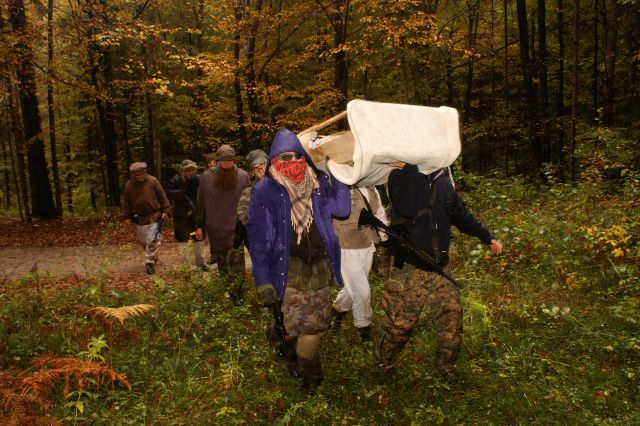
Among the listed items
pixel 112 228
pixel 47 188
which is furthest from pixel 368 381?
pixel 47 188

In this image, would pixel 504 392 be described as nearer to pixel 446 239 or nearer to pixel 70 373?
pixel 446 239

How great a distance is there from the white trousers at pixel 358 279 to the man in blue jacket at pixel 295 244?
39.1 inches

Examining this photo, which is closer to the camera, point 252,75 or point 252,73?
point 252,73

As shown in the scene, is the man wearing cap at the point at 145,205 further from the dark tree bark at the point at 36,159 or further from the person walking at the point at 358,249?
the dark tree bark at the point at 36,159

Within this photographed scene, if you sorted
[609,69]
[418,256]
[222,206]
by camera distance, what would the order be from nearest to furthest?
[418,256] → [222,206] → [609,69]

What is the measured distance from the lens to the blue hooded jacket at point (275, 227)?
4.31m

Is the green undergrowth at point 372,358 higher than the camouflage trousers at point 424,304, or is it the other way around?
the camouflage trousers at point 424,304

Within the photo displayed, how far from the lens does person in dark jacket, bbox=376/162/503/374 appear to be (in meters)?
4.40

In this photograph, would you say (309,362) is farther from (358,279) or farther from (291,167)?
(291,167)

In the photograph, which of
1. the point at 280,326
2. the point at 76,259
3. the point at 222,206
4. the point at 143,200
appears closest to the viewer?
the point at 280,326

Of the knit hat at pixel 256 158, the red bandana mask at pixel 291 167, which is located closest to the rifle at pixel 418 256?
the red bandana mask at pixel 291 167

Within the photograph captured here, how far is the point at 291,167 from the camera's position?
4.36 meters

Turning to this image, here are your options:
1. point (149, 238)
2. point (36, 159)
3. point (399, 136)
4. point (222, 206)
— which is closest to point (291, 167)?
point (399, 136)

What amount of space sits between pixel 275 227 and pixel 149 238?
224 inches
